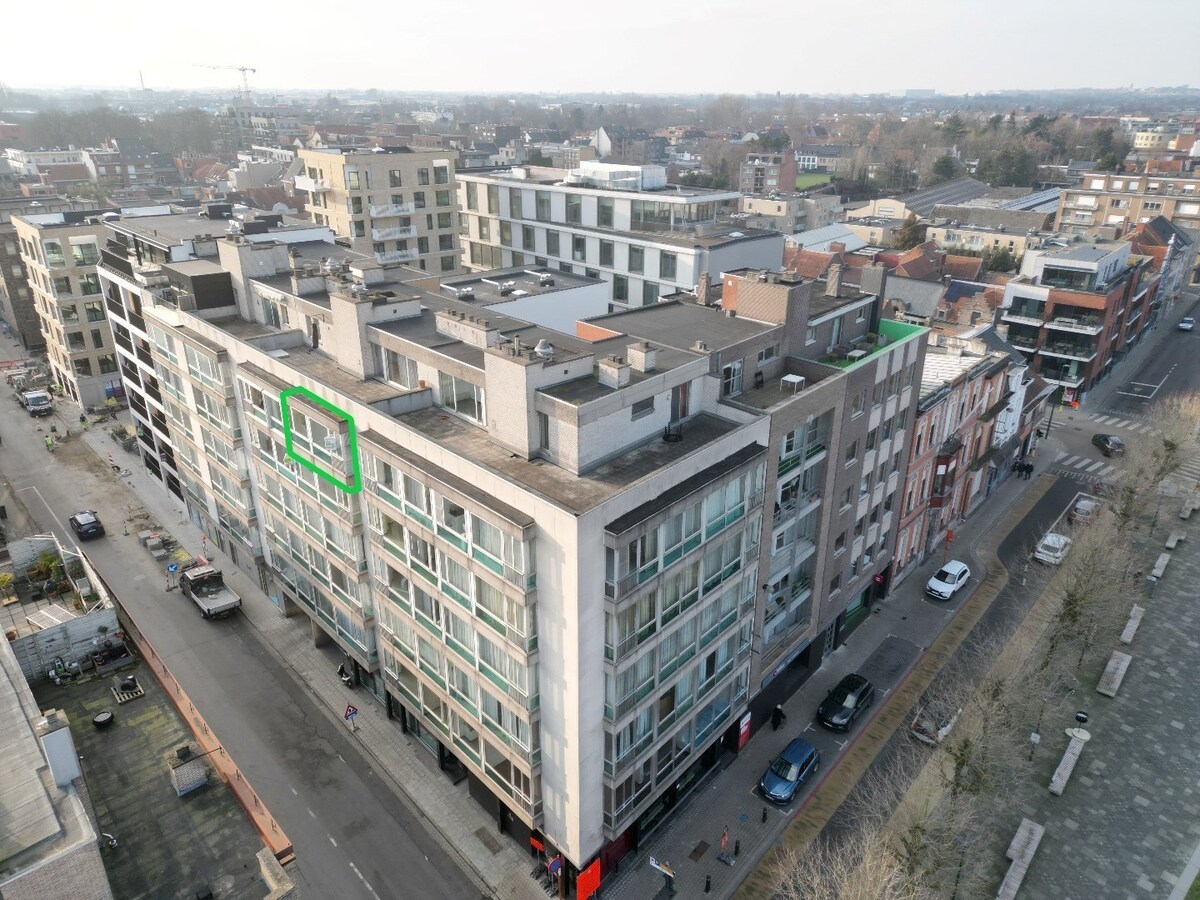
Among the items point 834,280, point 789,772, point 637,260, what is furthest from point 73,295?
point 789,772

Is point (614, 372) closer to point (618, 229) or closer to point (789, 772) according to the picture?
point (789, 772)

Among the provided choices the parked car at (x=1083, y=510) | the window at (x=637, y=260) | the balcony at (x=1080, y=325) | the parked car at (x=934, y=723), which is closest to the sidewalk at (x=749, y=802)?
the parked car at (x=934, y=723)

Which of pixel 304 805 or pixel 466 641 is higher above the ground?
pixel 466 641

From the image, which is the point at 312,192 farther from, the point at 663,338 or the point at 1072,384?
the point at 1072,384

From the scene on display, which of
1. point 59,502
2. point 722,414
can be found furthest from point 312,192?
point 722,414

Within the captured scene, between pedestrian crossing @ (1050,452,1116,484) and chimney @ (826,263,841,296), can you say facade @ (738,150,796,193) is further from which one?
chimney @ (826,263,841,296)

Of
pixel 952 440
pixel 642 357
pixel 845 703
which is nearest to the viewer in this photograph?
pixel 642 357

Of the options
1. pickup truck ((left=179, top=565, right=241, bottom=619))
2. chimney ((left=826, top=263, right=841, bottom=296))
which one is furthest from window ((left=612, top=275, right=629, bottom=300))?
pickup truck ((left=179, top=565, right=241, bottom=619))
